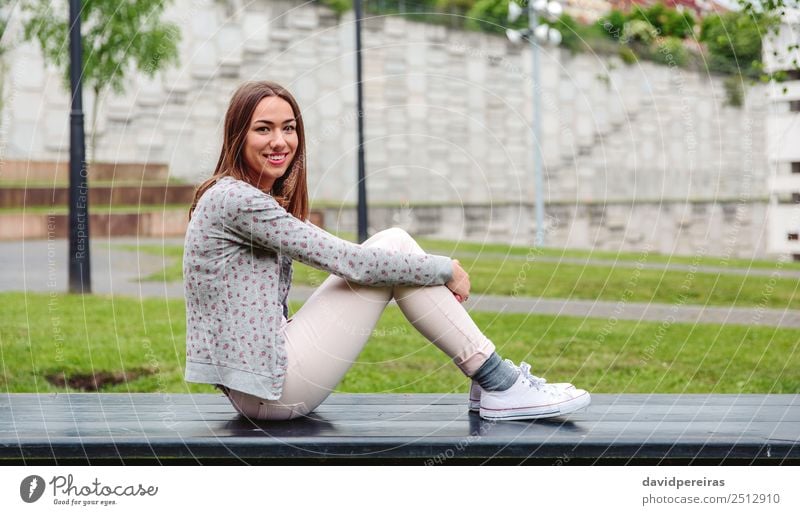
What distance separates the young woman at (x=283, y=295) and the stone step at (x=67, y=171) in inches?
487

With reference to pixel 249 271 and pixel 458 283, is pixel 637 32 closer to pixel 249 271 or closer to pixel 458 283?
pixel 458 283

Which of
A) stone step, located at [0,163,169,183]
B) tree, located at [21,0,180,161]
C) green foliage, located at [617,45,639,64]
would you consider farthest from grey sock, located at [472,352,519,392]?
green foliage, located at [617,45,639,64]

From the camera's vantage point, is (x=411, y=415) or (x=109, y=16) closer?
(x=411, y=415)

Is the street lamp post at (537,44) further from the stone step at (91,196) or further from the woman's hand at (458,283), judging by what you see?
the woman's hand at (458,283)

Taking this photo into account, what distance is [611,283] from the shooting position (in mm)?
9695

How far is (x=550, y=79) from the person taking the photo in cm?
1916

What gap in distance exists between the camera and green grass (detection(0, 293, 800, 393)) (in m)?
5.79

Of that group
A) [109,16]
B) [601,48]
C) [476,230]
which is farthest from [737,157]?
[109,16]

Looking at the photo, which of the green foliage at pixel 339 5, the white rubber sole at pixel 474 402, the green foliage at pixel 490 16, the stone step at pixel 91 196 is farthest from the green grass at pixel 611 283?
the green foliage at pixel 339 5

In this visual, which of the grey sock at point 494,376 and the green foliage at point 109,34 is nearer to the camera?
the grey sock at point 494,376

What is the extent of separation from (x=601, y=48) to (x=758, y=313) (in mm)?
12399

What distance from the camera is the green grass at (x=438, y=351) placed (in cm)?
579

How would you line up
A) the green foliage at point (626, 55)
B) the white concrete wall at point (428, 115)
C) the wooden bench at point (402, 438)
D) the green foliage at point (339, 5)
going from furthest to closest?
the green foliage at point (626, 55), the green foliage at point (339, 5), the white concrete wall at point (428, 115), the wooden bench at point (402, 438)
